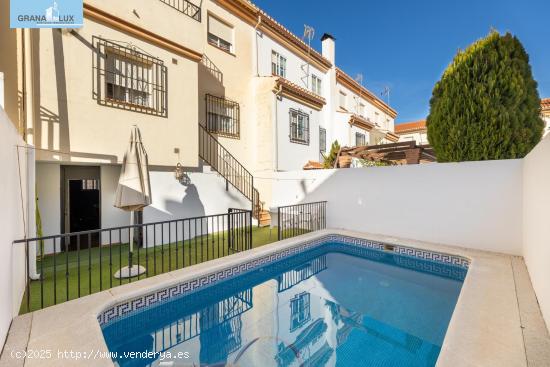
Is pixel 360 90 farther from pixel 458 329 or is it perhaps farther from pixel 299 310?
pixel 458 329

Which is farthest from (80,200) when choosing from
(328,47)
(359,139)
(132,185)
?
(328,47)

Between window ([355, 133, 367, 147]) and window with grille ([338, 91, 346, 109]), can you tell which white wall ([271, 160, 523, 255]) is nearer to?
window ([355, 133, 367, 147])

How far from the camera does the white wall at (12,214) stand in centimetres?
322

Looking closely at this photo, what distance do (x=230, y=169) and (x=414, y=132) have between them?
25.1 meters

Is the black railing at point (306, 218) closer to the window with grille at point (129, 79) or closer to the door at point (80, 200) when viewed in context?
the window with grille at point (129, 79)

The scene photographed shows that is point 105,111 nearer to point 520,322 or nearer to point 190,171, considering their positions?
point 190,171

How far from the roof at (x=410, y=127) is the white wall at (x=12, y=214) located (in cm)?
3151

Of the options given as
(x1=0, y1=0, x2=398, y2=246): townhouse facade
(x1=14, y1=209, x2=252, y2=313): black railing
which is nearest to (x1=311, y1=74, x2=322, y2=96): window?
(x1=0, y1=0, x2=398, y2=246): townhouse facade

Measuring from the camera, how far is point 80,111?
660 centimetres

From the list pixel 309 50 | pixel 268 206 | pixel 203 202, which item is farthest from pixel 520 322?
pixel 309 50

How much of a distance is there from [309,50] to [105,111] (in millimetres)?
13182

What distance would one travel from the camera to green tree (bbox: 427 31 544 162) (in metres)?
7.10

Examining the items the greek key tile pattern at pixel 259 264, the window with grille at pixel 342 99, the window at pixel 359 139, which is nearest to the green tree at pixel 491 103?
the greek key tile pattern at pixel 259 264

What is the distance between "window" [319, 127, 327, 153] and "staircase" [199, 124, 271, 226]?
6.52m
